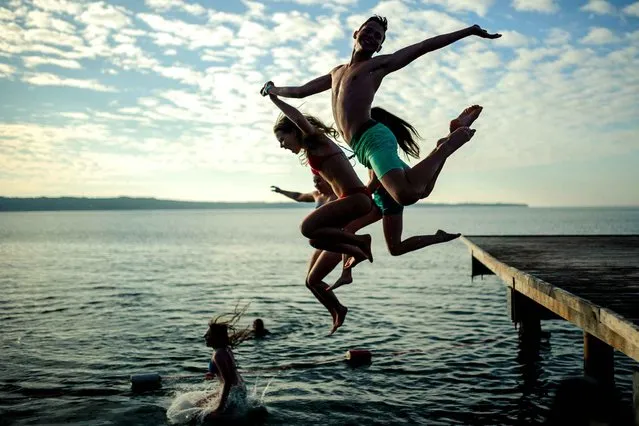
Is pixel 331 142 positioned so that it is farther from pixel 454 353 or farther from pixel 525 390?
pixel 454 353

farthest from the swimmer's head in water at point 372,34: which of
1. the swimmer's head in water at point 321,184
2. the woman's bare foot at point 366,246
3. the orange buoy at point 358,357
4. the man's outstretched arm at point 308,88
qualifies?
the orange buoy at point 358,357

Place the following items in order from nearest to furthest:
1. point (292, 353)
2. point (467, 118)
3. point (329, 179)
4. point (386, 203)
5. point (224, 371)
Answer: point (329, 179) → point (467, 118) → point (386, 203) → point (224, 371) → point (292, 353)

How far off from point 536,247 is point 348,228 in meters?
14.5

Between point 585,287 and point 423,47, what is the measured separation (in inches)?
232

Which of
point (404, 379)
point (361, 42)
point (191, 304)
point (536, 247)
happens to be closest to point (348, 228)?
point (361, 42)

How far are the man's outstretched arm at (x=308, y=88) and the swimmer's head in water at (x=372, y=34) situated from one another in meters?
0.48

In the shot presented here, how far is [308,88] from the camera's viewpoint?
5.64 m

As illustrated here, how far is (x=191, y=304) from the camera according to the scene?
31953 mm

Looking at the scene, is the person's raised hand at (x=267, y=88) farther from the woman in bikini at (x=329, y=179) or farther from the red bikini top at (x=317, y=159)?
the red bikini top at (x=317, y=159)

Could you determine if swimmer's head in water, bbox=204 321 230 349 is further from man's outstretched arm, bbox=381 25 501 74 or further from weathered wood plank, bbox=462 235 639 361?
man's outstretched arm, bbox=381 25 501 74

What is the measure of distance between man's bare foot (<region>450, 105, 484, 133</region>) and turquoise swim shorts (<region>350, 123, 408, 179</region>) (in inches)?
34.3

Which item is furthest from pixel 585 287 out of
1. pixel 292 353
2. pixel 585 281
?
pixel 292 353

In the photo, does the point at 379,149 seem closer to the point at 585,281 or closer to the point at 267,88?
the point at 267,88

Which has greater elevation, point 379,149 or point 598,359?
point 379,149
